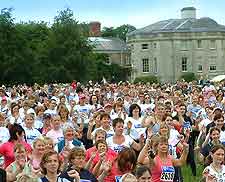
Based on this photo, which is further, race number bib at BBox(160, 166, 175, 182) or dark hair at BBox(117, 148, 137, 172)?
race number bib at BBox(160, 166, 175, 182)

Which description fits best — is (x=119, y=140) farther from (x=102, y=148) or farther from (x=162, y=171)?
(x=162, y=171)

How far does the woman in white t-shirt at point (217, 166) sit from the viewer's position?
792 cm

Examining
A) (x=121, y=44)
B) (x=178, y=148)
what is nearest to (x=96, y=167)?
(x=178, y=148)

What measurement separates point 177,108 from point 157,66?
3204 inches

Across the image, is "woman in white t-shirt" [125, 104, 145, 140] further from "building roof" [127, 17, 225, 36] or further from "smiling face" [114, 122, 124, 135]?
"building roof" [127, 17, 225, 36]

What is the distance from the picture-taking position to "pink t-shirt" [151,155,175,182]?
8.13m

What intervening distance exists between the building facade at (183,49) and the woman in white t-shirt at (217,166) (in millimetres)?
86579

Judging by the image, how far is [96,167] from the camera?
8.00 metres

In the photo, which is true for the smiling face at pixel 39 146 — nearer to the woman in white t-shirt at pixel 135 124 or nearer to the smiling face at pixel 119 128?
the smiling face at pixel 119 128

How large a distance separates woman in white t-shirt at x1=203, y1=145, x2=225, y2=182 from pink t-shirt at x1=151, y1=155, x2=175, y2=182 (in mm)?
470

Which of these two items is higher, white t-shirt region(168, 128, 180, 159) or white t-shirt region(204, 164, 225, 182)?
white t-shirt region(168, 128, 180, 159)

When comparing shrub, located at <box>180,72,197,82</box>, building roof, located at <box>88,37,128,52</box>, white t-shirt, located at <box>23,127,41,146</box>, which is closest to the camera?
white t-shirt, located at <box>23,127,41,146</box>

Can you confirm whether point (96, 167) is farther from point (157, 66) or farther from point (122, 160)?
point (157, 66)

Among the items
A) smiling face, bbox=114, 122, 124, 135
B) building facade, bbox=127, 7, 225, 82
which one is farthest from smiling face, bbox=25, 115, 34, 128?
building facade, bbox=127, 7, 225, 82
